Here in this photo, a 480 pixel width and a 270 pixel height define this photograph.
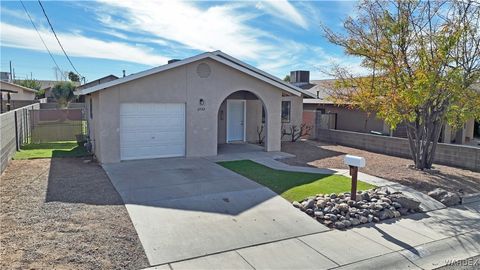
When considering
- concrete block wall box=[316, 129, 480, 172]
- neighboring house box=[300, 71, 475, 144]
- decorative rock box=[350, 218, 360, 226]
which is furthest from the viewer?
neighboring house box=[300, 71, 475, 144]

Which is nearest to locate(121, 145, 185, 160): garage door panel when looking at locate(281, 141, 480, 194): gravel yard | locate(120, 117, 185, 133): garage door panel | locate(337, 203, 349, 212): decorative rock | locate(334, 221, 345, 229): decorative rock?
locate(120, 117, 185, 133): garage door panel

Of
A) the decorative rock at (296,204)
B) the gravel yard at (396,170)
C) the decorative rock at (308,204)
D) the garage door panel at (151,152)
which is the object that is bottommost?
the decorative rock at (296,204)

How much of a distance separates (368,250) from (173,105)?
885 cm

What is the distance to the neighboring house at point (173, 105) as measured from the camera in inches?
455

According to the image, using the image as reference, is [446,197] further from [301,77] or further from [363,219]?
[301,77]

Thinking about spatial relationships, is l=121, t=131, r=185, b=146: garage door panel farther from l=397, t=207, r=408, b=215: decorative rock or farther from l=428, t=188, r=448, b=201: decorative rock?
l=428, t=188, r=448, b=201: decorative rock

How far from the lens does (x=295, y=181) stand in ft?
30.9

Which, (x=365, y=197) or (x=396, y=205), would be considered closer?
(x=396, y=205)

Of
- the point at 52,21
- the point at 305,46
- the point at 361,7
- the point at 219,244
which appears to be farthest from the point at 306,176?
the point at 52,21

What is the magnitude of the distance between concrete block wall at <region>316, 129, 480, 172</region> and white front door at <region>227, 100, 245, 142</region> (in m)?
4.93

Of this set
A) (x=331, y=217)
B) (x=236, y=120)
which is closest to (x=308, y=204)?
(x=331, y=217)

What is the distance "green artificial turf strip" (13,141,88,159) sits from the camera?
13.1 meters

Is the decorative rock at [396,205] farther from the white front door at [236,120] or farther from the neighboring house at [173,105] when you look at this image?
the white front door at [236,120]

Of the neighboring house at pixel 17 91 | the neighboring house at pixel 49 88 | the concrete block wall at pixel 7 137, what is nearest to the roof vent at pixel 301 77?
the concrete block wall at pixel 7 137
